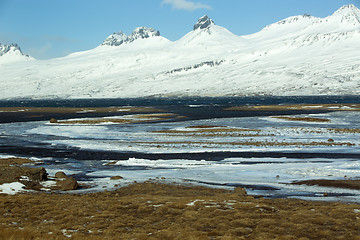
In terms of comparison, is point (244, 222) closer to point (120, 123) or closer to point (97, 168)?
point (97, 168)

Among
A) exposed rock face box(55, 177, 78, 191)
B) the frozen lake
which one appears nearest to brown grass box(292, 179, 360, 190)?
the frozen lake

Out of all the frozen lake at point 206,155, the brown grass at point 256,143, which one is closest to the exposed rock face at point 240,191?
the frozen lake at point 206,155

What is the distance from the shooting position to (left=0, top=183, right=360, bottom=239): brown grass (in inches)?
646

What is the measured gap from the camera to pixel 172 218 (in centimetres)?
1909

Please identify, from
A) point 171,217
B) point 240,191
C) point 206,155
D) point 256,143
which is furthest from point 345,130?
point 171,217

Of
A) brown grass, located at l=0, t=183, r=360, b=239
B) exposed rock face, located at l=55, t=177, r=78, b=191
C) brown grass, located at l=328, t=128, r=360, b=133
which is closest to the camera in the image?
brown grass, located at l=0, t=183, r=360, b=239

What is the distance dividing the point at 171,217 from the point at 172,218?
0.15 m

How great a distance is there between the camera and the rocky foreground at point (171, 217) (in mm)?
16406

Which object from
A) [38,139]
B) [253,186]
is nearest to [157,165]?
[253,186]

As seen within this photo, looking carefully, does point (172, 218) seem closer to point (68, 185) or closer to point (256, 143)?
point (68, 185)

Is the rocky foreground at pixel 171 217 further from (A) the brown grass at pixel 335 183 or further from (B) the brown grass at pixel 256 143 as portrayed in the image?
(B) the brown grass at pixel 256 143

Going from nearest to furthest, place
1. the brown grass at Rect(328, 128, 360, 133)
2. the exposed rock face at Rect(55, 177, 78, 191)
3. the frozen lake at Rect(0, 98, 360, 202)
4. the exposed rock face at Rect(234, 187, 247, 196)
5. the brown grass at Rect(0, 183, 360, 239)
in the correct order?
the brown grass at Rect(0, 183, 360, 239)
the exposed rock face at Rect(234, 187, 247, 196)
the exposed rock face at Rect(55, 177, 78, 191)
the frozen lake at Rect(0, 98, 360, 202)
the brown grass at Rect(328, 128, 360, 133)

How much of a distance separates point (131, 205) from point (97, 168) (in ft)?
52.9

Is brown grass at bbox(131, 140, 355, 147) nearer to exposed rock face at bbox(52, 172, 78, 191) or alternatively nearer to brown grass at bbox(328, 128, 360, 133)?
brown grass at bbox(328, 128, 360, 133)
